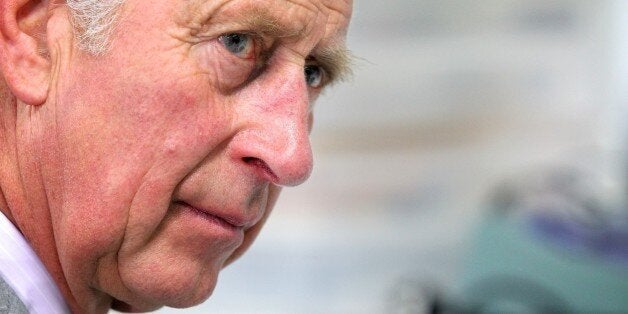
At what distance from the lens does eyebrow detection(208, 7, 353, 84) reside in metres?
1.06

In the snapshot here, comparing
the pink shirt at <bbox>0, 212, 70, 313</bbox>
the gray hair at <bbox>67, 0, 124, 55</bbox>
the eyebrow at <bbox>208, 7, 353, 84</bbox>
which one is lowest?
the pink shirt at <bbox>0, 212, 70, 313</bbox>

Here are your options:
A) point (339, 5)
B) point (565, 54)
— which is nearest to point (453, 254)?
point (565, 54)

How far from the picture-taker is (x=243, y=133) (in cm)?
108

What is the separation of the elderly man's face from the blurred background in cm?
202

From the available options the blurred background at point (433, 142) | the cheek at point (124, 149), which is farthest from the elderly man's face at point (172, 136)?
the blurred background at point (433, 142)

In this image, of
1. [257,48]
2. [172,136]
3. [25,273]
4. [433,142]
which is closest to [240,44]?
[257,48]

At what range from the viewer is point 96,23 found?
41.1 inches

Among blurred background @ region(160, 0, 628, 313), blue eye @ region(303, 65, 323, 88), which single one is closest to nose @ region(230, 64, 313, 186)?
blue eye @ region(303, 65, 323, 88)

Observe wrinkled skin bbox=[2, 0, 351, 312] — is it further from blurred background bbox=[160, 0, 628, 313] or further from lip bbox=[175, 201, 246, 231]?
blurred background bbox=[160, 0, 628, 313]

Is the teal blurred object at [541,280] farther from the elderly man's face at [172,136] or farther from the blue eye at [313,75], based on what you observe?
the elderly man's face at [172,136]

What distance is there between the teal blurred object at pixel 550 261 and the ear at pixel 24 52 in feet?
5.38

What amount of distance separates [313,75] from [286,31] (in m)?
0.16

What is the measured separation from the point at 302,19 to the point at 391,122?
254cm

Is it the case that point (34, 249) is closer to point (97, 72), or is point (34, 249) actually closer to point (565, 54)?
point (97, 72)
